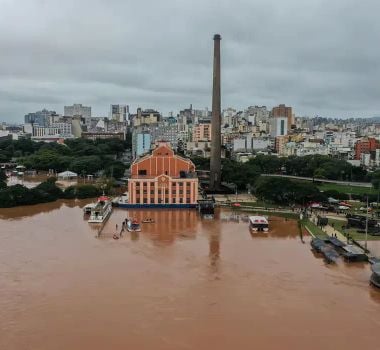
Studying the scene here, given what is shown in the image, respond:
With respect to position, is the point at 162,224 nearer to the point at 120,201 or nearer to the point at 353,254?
the point at 120,201

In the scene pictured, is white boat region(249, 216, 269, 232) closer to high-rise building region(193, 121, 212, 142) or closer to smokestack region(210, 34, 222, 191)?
smokestack region(210, 34, 222, 191)

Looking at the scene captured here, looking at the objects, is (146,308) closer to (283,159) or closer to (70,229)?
(70,229)

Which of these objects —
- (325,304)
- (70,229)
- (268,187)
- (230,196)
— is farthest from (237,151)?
(325,304)

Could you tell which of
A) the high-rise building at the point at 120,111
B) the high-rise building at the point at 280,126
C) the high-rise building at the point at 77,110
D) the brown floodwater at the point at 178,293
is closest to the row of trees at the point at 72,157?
the brown floodwater at the point at 178,293

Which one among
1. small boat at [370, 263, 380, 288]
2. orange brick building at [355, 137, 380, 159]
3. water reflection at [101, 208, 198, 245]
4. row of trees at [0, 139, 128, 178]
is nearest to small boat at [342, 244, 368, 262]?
small boat at [370, 263, 380, 288]

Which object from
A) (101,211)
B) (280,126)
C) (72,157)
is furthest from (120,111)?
(101,211)

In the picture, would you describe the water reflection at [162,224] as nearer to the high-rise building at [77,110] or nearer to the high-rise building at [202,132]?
the high-rise building at [202,132]

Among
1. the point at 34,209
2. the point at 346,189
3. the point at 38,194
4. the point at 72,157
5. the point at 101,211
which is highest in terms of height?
the point at 72,157
